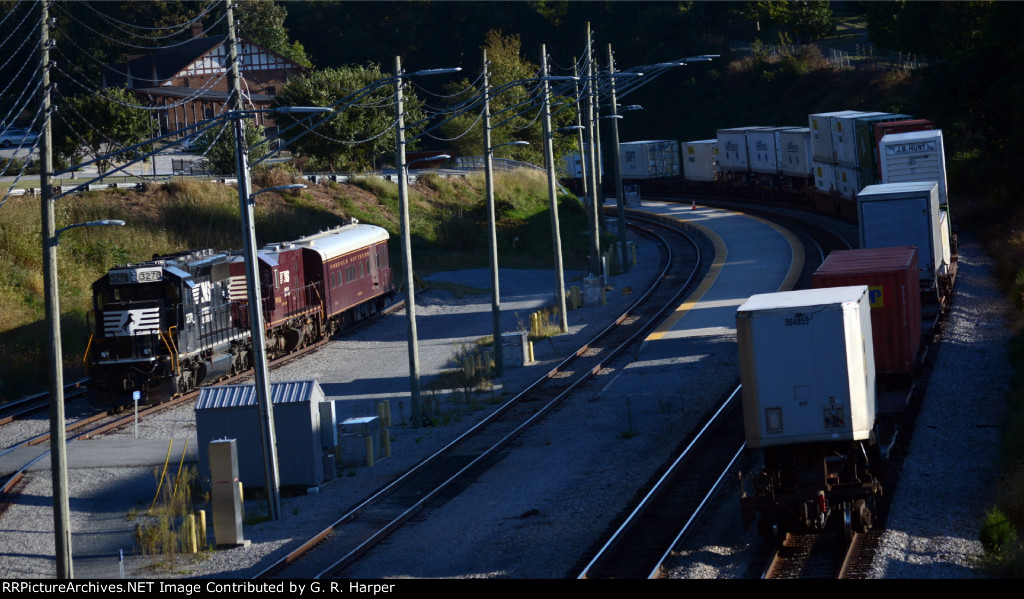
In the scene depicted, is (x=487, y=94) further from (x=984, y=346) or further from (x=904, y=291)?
(x=984, y=346)

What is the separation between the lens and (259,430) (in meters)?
22.2

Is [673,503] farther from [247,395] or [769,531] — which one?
[247,395]

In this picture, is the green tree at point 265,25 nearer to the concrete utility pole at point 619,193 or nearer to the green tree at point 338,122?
the green tree at point 338,122

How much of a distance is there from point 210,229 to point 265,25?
6768cm

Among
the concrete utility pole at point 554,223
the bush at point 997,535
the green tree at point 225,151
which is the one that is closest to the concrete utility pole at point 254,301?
the bush at point 997,535

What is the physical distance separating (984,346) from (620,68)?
330 ft

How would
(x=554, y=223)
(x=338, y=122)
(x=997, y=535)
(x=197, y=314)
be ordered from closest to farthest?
(x=997, y=535)
(x=197, y=314)
(x=554, y=223)
(x=338, y=122)

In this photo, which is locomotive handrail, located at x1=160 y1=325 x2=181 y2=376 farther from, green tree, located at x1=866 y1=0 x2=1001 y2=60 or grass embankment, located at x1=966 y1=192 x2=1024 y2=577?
green tree, located at x1=866 y1=0 x2=1001 y2=60

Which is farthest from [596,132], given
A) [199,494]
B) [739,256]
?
[199,494]

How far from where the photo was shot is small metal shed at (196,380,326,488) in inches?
866

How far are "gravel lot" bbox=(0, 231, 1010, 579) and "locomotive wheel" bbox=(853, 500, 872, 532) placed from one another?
451 mm

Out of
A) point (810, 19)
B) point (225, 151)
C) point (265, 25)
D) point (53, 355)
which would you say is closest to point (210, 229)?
point (225, 151)

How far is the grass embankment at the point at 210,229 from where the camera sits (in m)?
37.7

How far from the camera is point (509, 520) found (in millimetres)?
18734
